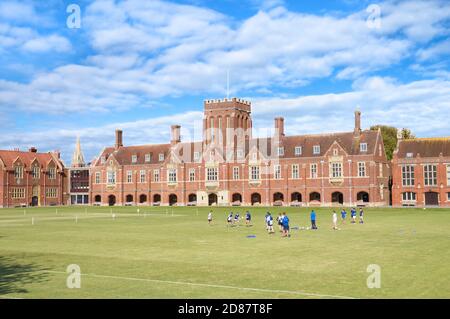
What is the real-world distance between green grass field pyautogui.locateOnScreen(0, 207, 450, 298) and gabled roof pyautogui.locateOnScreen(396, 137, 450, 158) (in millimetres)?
45100

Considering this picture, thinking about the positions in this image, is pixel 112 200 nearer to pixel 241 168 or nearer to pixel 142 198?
pixel 142 198

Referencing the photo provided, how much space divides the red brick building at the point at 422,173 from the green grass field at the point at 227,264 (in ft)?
143

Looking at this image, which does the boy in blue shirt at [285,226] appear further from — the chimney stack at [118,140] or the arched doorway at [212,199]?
the chimney stack at [118,140]

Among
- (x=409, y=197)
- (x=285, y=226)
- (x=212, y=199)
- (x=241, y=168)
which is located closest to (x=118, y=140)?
(x=212, y=199)

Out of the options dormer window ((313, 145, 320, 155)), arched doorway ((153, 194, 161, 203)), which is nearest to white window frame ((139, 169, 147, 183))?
arched doorway ((153, 194, 161, 203))

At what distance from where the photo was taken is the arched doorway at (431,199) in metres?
71.1

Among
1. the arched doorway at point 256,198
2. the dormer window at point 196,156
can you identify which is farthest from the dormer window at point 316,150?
the dormer window at point 196,156

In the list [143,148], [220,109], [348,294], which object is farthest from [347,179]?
[348,294]

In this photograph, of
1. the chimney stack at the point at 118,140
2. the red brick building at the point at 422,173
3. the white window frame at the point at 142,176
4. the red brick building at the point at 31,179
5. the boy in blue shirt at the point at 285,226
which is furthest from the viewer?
the chimney stack at the point at 118,140

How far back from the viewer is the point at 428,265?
1800 centimetres

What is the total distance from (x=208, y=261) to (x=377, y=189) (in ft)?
193

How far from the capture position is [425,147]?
73.2 meters

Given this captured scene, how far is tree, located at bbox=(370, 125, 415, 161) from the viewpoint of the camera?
9288 cm

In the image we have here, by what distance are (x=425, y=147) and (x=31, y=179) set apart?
70302mm
